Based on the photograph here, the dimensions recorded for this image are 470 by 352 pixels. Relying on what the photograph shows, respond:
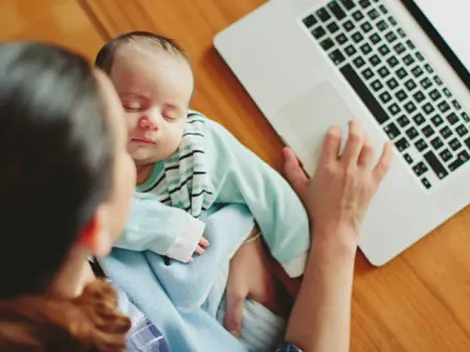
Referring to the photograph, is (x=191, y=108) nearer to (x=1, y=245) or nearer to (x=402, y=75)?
(x=402, y=75)

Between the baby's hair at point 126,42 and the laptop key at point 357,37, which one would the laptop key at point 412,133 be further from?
the baby's hair at point 126,42

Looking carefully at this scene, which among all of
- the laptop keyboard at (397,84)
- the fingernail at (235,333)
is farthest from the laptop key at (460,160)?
the fingernail at (235,333)

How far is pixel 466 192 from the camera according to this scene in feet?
2.75

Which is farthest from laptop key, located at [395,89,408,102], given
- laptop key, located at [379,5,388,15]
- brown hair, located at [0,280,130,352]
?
brown hair, located at [0,280,130,352]

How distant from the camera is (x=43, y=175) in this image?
45cm

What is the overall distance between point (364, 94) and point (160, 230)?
0.30 metres

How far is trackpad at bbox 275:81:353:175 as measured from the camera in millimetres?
862

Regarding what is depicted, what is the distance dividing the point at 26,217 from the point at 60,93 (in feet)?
0.27

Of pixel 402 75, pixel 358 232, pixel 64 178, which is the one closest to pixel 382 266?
pixel 358 232

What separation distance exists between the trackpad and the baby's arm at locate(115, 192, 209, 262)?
16 cm

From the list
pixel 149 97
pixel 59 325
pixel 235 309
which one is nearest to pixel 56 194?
pixel 59 325

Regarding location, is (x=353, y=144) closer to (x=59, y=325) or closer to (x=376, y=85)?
(x=376, y=85)

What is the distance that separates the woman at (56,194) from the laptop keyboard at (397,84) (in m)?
0.40

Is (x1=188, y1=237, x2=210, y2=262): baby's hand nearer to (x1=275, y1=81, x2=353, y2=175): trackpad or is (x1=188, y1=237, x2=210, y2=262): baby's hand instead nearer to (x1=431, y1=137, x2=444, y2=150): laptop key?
(x1=275, y1=81, x2=353, y2=175): trackpad
